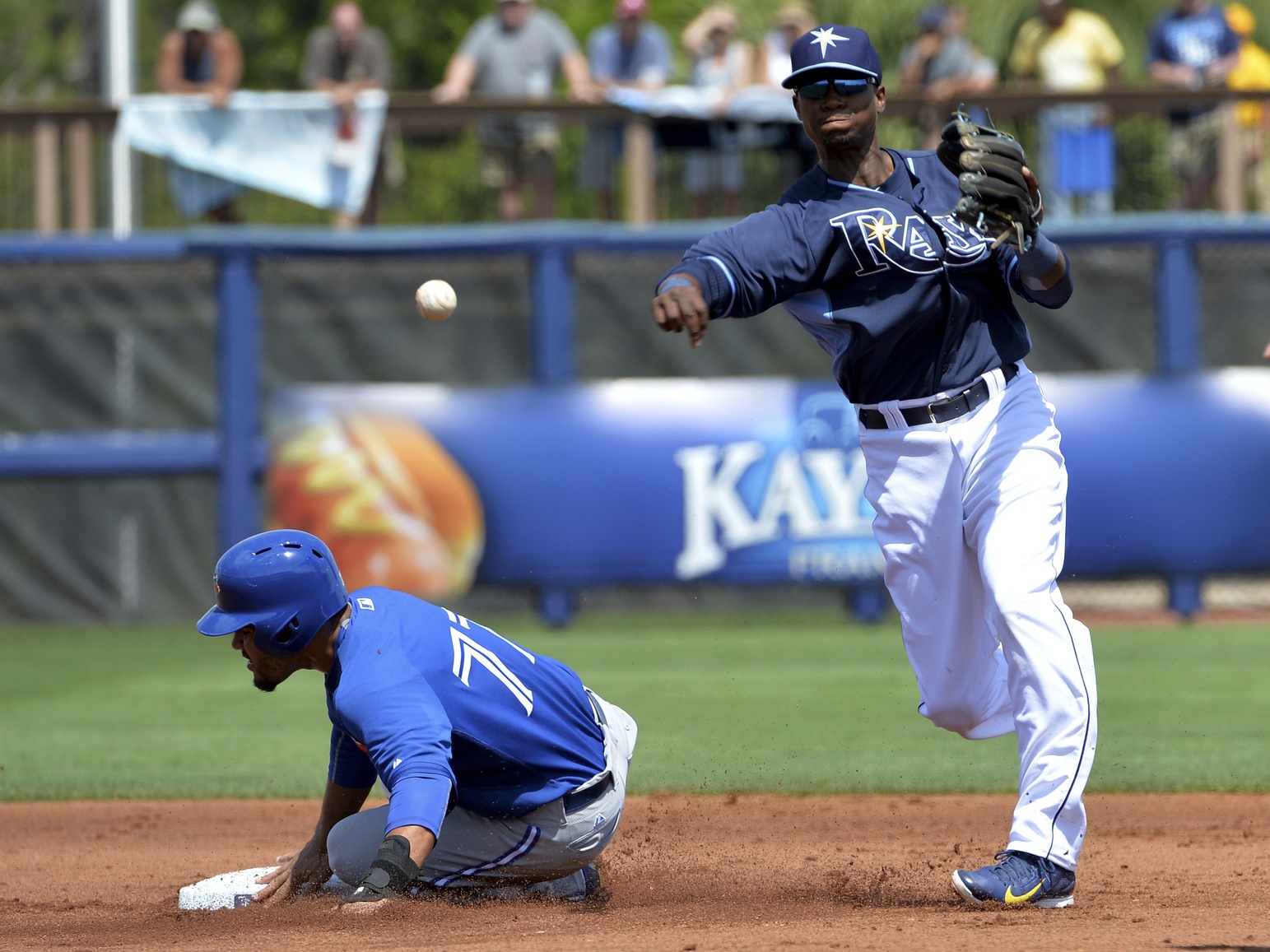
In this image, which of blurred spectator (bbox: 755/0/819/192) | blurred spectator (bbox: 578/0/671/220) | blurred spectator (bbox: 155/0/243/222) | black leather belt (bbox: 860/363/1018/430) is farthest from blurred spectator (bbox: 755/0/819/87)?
black leather belt (bbox: 860/363/1018/430)

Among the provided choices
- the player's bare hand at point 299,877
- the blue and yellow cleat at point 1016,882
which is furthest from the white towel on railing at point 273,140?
the blue and yellow cleat at point 1016,882

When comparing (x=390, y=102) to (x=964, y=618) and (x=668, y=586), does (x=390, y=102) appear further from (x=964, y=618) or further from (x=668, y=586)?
(x=964, y=618)

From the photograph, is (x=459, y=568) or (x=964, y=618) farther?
(x=459, y=568)

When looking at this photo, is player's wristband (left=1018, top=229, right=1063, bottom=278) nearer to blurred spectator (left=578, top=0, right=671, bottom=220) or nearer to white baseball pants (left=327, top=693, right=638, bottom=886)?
white baseball pants (left=327, top=693, right=638, bottom=886)

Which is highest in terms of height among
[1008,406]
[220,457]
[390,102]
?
[390,102]

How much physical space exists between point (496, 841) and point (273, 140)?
837cm

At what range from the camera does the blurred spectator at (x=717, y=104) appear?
1156 cm

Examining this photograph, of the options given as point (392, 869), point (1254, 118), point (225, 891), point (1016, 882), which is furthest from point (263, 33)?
point (392, 869)

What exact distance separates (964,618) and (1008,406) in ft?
1.82

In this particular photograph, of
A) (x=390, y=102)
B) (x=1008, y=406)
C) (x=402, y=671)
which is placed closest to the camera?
(x=402, y=671)

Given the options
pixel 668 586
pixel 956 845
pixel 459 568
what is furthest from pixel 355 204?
pixel 956 845

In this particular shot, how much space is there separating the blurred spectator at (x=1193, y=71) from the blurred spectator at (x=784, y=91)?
8.78 ft

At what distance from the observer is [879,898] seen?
165 inches

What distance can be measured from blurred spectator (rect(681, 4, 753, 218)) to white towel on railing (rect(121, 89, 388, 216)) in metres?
2.25
